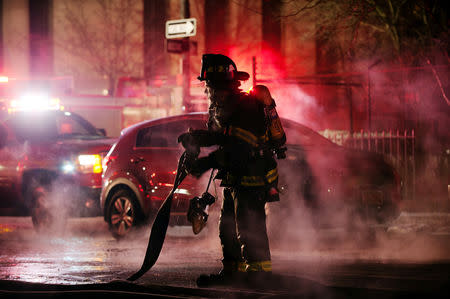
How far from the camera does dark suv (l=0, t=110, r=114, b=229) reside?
11211 millimetres

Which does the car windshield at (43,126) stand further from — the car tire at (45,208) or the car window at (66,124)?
the car tire at (45,208)

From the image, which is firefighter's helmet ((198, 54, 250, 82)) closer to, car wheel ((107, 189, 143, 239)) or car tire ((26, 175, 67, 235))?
car wheel ((107, 189, 143, 239))

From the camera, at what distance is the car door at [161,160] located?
9.66 metres

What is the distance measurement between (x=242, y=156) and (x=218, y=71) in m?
0.72

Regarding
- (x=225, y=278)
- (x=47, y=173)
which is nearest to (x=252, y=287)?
(x=225, y=278)

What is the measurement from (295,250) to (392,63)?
37.0ft

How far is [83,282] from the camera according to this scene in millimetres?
6801

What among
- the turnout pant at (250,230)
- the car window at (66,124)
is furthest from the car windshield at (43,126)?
the turnout pant at (250,230)

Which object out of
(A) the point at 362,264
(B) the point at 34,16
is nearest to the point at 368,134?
(A) the point at 362,264

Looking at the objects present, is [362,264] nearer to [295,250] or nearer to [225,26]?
[295,250]

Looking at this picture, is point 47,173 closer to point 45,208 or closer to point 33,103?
point 45,208

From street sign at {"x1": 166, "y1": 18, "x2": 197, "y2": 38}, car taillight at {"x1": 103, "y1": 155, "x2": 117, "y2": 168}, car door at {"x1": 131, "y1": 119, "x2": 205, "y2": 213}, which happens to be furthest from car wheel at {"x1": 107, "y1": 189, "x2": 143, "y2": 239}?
street sign at {"x1": 166, "y1": 18, "x2": 197, "y2": 38}

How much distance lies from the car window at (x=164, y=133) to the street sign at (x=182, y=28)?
4.77 m

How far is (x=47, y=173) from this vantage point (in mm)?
11414
